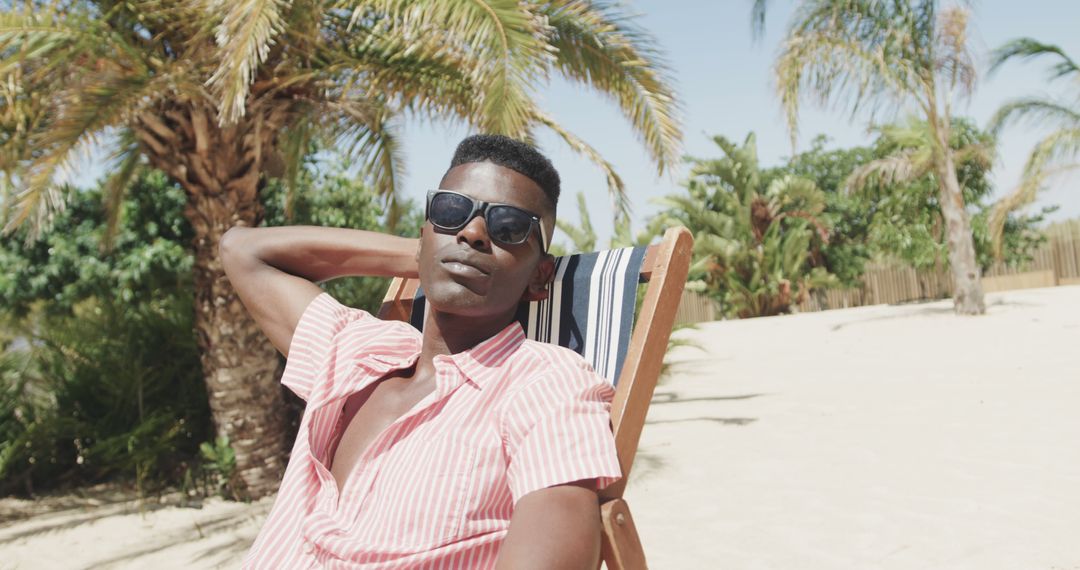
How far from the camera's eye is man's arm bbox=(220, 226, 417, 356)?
2154 mm

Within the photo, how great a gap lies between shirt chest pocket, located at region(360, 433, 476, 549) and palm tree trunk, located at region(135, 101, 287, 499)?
464 cm

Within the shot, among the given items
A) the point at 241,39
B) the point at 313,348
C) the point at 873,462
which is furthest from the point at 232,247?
the point at 873,462

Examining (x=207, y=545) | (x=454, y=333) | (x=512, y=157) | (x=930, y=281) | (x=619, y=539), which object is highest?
(x=930, y=281)

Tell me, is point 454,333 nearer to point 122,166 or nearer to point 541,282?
point 541,282

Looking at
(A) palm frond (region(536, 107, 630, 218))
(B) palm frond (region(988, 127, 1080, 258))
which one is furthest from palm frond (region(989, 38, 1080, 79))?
(A) palm frond (region(536, 107, 630, 218))

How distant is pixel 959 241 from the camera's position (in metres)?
13.6

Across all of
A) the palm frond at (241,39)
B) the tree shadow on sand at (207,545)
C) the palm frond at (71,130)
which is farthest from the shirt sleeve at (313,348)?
the palm frond at (71,130)

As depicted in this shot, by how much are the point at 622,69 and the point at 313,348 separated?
180 inches

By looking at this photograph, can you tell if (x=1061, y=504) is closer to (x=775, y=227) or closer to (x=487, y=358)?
(x=487, y=358)

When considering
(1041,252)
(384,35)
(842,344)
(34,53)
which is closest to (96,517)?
(34,53)

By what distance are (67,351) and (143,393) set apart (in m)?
0.94

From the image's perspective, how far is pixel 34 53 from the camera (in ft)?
16.0

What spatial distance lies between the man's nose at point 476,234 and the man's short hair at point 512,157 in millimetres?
157

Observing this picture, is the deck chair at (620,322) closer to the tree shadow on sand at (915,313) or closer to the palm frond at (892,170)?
the tree shadow on sand at (915,313)
